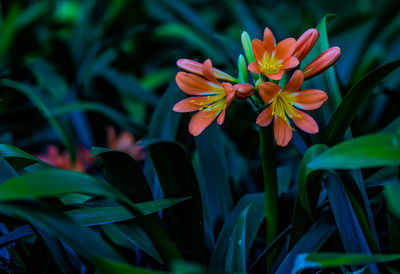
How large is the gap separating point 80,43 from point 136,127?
786 millimetres

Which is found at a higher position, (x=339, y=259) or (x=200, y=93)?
(x=200, y=93)

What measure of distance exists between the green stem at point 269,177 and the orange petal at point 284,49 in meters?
0.10

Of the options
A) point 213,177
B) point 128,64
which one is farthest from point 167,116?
point 128,64

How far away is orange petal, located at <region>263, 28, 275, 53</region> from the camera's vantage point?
56cm

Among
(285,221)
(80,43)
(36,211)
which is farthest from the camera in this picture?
(80,43)

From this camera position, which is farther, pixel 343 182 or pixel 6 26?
pixel 6 26

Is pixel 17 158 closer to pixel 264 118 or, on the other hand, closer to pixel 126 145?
pixel 264 118

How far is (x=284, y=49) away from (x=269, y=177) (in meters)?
0.19

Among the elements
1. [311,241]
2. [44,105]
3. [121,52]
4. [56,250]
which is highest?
[121,52]

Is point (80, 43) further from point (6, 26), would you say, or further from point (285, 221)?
point (285, 221)

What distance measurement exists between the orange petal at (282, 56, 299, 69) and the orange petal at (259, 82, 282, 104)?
Result: 0.04 metres

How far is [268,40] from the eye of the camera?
56 cm

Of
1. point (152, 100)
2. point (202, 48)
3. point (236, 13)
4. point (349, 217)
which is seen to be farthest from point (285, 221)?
point (236, 13)

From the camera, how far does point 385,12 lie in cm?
148
